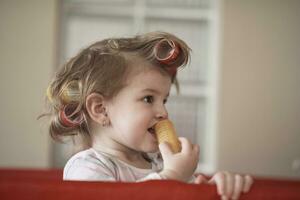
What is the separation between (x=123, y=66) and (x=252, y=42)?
1387 mm

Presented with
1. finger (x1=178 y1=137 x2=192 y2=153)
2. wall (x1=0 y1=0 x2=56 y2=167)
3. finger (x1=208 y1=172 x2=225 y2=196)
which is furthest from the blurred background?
finger (x1=208 y1=172 x2=225 y2=196)

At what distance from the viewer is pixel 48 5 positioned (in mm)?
1812

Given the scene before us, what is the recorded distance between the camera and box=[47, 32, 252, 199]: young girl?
22.7 inches

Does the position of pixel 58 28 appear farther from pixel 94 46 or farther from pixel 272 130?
pixel 94 46

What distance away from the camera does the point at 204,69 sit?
192 centimetres

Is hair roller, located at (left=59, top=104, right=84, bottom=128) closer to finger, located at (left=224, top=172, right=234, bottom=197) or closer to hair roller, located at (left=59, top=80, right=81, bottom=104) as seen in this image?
hair roller, located at (left=59, top=80, right=81, bottom=104)

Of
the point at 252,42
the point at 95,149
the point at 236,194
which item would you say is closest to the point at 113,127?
the point at 95,149

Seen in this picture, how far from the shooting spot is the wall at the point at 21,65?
1789 millimetres

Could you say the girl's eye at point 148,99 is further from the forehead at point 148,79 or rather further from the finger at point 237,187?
the finger at point 237,187

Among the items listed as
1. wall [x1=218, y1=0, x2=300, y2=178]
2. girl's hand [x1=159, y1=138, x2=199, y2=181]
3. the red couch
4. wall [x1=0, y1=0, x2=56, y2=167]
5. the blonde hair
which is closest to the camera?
the red couch

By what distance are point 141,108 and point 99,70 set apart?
3.3 inches

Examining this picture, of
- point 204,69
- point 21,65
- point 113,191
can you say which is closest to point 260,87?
point 204,69

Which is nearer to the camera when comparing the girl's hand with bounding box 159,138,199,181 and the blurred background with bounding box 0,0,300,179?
the girl's hand with bounding box 159,138,199,181

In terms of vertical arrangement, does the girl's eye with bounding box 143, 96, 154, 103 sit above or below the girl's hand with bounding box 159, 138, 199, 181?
above
